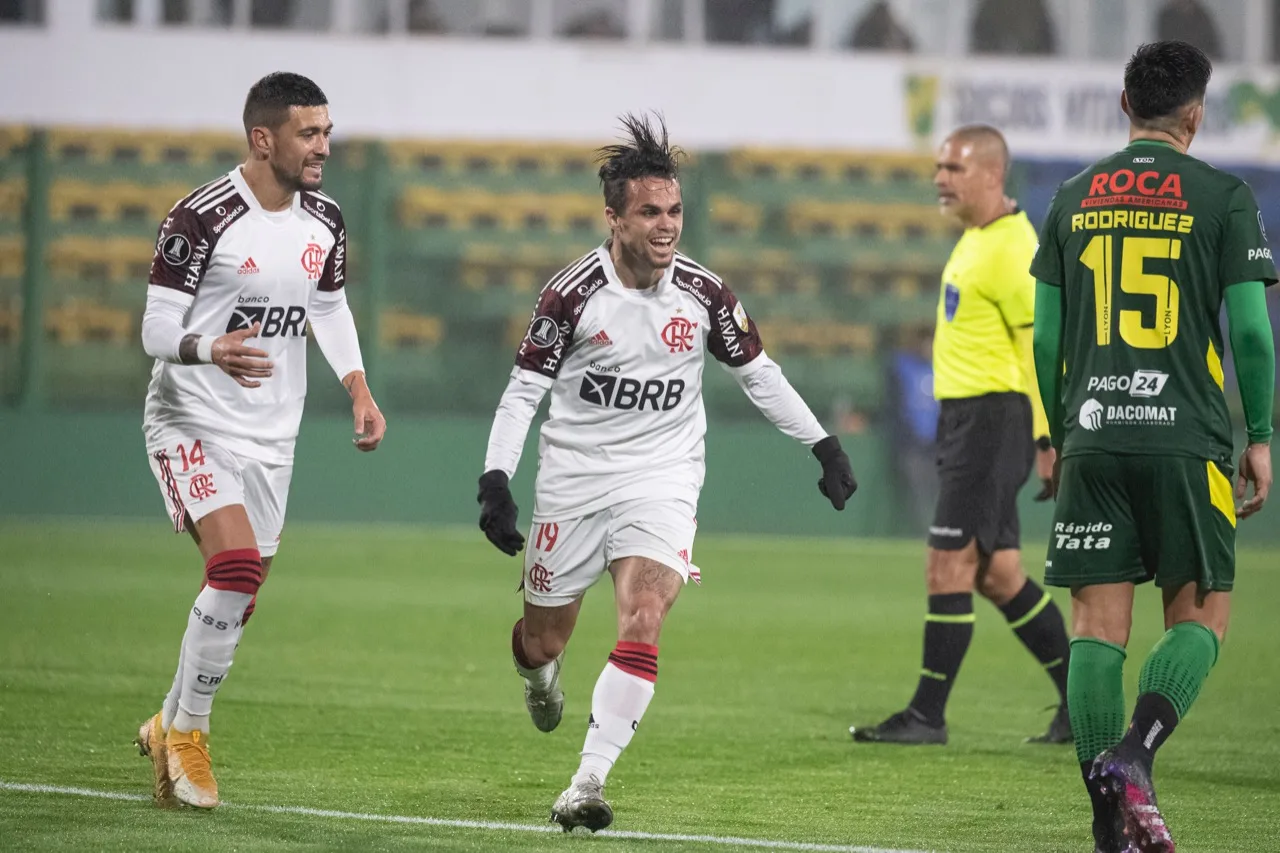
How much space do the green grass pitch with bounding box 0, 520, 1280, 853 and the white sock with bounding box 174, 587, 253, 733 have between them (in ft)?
1.08

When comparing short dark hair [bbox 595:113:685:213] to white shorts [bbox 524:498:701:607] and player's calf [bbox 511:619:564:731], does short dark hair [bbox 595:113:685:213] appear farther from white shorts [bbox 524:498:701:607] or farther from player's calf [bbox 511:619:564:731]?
player's calf [bbox 511:619:564:731]

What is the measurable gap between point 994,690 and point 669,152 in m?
4.57

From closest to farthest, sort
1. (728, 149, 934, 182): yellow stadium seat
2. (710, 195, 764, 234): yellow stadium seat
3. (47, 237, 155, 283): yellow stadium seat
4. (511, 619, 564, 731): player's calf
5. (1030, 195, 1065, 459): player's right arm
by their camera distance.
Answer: (1030, 195, 1065, 459): player's right arm
(511, 619, 564, 731): player's calf
(47, 237, 155, 283): yellow stadium seat
(710, 195, 764, 234): yellow stadium seat
(728, 149, 934, 182): yellow stadium seat

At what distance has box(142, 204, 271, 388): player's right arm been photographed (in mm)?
5672

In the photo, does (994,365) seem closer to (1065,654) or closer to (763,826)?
(1065,654)

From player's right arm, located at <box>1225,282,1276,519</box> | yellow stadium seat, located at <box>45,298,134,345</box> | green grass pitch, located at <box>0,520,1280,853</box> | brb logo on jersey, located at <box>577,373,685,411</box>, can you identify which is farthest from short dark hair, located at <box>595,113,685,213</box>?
yellow stadium seat, located at <box>45,298,134,345</box>

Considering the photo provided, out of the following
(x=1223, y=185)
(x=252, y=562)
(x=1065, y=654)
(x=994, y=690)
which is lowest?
(x=994, y=690)

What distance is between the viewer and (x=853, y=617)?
13.3m

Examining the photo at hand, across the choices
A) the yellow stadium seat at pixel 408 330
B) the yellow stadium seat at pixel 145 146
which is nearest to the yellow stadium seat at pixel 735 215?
the yellow stadium seat at pixel 408 330

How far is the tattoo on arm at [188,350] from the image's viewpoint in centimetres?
577

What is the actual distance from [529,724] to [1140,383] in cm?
376

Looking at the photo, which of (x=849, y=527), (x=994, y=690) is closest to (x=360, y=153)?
(x=849, y=527)

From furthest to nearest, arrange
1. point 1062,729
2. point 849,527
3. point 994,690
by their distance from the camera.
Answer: point 849,527 → point 994,690 → point 1062,729

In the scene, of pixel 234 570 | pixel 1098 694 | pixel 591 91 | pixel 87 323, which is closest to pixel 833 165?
pixel 591 91
